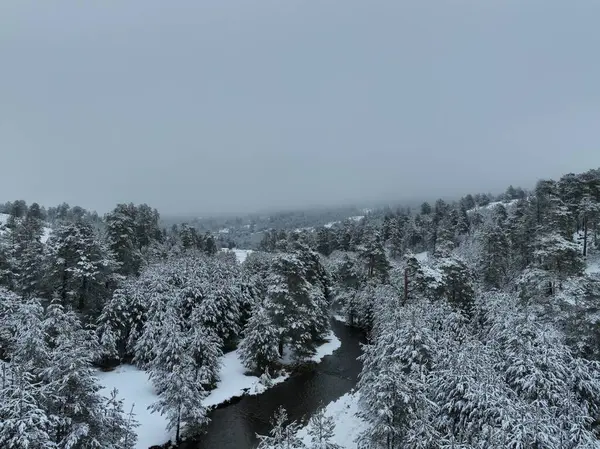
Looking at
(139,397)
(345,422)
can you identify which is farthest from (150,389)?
(345,422)

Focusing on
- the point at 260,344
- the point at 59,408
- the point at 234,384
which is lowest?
the point at 234,384

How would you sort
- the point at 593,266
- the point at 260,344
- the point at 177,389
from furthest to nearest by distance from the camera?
the point at 593,266
the point at 260,344
the point at 177,389

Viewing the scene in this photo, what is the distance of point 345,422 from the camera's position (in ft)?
85.5

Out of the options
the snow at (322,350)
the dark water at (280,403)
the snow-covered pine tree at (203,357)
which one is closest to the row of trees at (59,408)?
the dark water at (280,403)

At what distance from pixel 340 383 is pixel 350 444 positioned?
12.3m

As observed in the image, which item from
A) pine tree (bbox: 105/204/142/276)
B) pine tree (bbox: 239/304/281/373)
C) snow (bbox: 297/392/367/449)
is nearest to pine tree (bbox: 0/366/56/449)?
snow (bbox: 297/392/367/449)

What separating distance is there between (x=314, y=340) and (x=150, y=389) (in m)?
20.9

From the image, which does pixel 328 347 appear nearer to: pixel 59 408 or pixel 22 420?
pixel 59 408

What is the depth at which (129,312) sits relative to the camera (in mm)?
34562

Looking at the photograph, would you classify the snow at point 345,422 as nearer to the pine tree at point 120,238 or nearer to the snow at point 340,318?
the snow at point 340,318

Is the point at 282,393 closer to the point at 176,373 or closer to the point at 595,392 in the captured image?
the point at 176,373

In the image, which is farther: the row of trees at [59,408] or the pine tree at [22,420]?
the row of trees at [59,408]

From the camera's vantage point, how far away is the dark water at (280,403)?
25.2 metres

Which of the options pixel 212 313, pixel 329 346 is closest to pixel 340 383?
pixel 329 346
